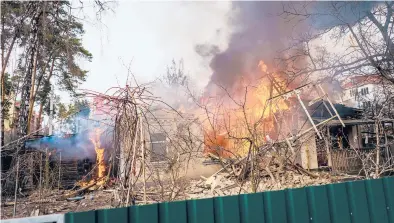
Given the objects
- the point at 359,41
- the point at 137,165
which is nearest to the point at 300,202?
the point at 137,165

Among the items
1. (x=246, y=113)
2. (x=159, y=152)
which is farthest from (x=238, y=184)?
(x=246, y=113)

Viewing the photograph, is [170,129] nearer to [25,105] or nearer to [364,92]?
[25,105]

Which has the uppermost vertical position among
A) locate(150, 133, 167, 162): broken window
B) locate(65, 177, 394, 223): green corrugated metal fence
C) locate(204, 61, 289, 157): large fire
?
locate(204, 61, 289, 157): large fire

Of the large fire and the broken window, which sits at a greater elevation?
the large fire

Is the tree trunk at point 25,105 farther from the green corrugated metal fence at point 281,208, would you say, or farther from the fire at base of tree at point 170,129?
the green corrugated metal fence at point 281,208

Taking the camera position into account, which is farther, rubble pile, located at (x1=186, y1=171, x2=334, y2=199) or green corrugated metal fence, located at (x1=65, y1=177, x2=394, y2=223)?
rubble pile, located at (x1=186, y1=171, x2=334, y2=199)

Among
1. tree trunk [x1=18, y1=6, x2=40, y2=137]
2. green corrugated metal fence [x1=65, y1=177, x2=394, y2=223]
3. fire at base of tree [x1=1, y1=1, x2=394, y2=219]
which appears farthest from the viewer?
tree trunk [x1=18, y1=6, x2=40, y2=137]

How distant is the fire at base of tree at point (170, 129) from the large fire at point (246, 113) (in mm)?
104

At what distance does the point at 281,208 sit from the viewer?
2.91 m

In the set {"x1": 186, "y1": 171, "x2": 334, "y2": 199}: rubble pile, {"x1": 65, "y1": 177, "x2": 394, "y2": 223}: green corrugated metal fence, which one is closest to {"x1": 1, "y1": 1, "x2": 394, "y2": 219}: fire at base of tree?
{"x1": 186, "y1": 171, "x2": 334, "y2": 199}: rubble pile

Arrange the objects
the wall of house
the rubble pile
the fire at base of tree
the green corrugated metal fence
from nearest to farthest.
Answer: the green corrugated metal fence
the fire at base of tree
the rubble pile
the wall of house

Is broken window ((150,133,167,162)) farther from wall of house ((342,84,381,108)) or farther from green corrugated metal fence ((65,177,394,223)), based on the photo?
wall of house ((342,84,381,108))

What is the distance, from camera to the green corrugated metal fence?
2.31m

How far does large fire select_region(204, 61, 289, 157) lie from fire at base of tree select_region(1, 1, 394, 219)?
10 centimetres
